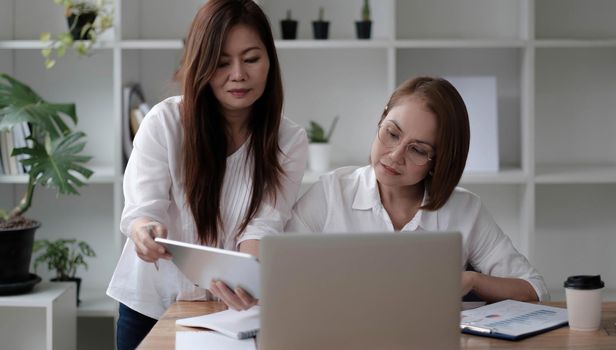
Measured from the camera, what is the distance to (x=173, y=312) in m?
2.04

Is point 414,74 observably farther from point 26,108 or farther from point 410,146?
point 410,146

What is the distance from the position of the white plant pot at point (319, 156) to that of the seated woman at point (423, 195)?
Result: 3.63ft

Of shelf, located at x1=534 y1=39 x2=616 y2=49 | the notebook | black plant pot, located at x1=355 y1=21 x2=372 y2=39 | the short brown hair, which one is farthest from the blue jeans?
shelf, located at x1=534 y1=39 x2=616 y2=49

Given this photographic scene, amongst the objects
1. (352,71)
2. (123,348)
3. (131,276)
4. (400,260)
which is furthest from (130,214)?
(352,71)

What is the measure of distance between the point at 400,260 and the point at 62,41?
7.41ft

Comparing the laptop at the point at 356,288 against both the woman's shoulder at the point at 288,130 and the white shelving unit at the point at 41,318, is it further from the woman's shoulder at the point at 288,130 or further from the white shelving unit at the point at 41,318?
the white shelving unit at the point at 41,318

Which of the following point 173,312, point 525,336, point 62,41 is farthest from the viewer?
point 62,41

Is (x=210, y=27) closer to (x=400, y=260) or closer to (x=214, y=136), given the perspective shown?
(x=214, y=136)

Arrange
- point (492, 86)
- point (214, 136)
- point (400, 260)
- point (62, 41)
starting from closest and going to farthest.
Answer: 1. point (400, 260)
2. point (214, 136)
3. point (62, 41)
4. point (492, 86)

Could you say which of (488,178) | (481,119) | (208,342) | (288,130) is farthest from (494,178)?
(208,342)

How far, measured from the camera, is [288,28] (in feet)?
11.5

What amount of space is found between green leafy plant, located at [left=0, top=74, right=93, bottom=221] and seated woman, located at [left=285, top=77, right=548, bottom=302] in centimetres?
126

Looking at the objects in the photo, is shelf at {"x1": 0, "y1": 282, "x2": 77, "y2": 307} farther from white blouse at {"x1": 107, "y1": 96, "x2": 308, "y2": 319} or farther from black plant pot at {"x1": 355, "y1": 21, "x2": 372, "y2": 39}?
black plant pot at {"x1": 355, "y1": 21, "x2": 372, "y2": 39}

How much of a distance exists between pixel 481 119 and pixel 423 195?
54.8 inches
